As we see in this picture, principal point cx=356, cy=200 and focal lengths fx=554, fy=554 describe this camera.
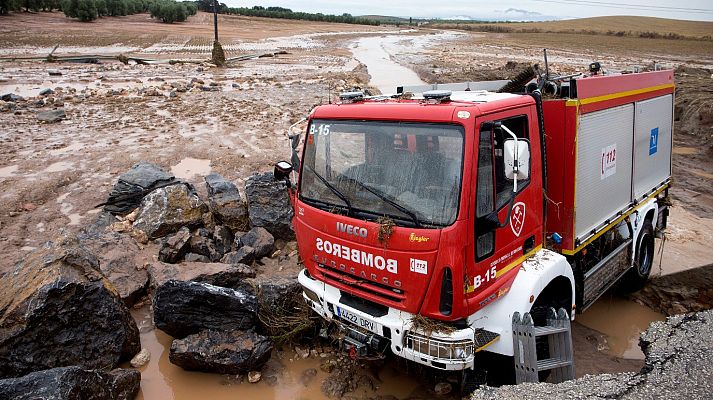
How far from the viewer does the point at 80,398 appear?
4012mm

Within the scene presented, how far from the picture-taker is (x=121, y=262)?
21.4 feet

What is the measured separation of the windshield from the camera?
4.01 meters

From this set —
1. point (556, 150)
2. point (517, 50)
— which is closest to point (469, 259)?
point (556, 150)

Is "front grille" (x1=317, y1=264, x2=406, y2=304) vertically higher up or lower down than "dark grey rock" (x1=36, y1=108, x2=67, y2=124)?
lower down

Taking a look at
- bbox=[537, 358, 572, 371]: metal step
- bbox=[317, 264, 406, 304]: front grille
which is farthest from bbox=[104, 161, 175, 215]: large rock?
bbox=[537, 358, 572, 371]: metal step

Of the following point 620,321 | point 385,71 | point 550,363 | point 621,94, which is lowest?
point 620,321

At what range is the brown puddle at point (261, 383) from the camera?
494 centimetres

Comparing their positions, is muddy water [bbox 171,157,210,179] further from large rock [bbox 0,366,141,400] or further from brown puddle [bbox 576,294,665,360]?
brown puddle [bbox 576,294,665,360]

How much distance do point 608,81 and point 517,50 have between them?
41602 mm

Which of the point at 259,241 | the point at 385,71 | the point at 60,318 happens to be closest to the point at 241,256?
the point at 259,241

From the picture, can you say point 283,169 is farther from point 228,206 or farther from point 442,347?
point 228,206

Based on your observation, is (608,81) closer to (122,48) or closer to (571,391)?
(571,391)

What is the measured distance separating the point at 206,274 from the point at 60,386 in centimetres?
211

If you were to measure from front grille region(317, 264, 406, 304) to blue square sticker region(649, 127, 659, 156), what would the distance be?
4.23m
